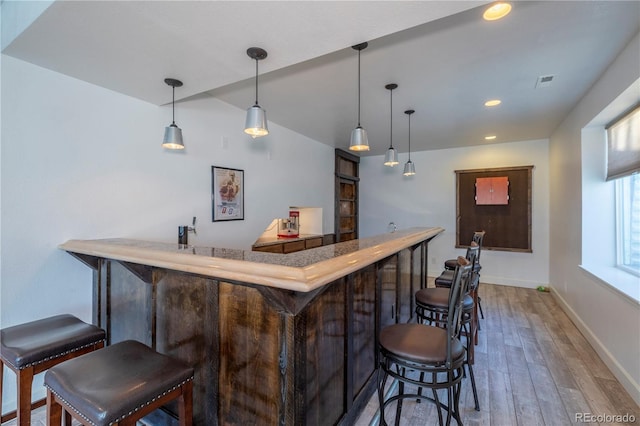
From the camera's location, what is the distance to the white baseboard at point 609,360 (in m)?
2.09

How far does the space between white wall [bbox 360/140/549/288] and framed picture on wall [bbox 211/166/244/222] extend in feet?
12.0

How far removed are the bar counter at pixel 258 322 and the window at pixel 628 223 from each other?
99.6 inches

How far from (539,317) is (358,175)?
418cm

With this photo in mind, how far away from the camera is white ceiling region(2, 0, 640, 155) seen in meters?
1.49

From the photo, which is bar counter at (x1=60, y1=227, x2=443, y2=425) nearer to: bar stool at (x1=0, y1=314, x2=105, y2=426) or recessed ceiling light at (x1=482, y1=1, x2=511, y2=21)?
bar stool at (x1=0, y1=314, x2=105, y2=426)

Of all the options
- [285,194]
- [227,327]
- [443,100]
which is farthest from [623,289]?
[285,194]

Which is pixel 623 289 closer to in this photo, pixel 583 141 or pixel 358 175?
pixel 583 141

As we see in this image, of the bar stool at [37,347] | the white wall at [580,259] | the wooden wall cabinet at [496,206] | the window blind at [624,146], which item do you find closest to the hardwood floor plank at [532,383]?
the white wall at [580,259]

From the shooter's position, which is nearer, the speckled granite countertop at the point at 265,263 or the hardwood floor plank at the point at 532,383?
the speckled granite countertop at the point at 265,263

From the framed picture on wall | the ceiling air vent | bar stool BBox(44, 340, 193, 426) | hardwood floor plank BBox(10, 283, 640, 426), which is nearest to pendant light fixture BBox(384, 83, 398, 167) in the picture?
the ceiling air vent

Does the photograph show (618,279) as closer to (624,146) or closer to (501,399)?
(624,146)

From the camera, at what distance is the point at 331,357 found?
5.16ft

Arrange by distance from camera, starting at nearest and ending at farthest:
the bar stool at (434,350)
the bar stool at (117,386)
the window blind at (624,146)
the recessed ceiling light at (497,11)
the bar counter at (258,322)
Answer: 1. the bar stool at (117,386)
2. the bar counter at (258,322)
3. the bar stool at (434,350)
4. the recessed ceiling light at (497,11)
5. the window blind at (624,146)

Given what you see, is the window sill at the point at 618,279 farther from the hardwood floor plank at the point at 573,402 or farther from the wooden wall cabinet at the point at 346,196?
the wooden wall cabinet at the point at 346,196
